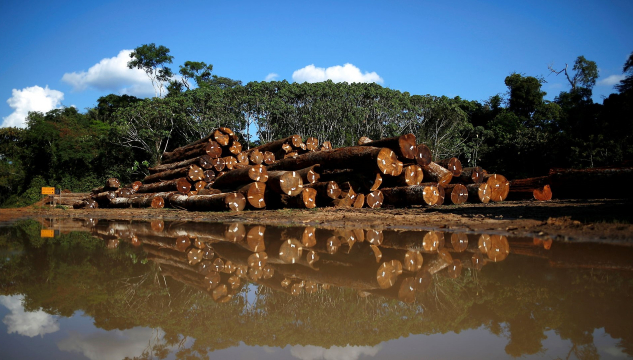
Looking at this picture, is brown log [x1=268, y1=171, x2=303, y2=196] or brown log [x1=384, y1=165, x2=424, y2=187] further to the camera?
brown log [x1=268, y1=171, x2=303, y2=196]

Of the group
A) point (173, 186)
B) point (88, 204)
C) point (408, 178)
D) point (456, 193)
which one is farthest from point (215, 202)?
point (88, 204)

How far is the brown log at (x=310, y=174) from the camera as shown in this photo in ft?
44.6

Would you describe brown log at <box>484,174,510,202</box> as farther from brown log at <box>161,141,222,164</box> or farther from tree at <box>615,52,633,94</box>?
brown log at <box>161,141,222,164</box>

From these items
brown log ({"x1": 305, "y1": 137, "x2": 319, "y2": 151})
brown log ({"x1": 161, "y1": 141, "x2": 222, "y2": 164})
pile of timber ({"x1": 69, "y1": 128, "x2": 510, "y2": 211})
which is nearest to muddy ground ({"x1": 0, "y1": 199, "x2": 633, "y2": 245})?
pile of timber ({"x1": 69, "y1": 128, "x2": 510, "y2": 211})

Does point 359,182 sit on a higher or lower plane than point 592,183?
higher

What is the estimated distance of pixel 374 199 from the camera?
Answer: 1261 centimetres

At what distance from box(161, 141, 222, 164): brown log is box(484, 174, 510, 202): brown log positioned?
1213 centimetres

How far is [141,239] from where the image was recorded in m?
7.88

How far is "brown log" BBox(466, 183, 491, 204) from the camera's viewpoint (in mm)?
12508

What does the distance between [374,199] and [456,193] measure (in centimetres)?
263

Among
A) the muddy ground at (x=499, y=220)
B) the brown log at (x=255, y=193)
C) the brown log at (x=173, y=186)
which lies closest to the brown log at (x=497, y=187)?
the muddy ground at (x=499, y=220)

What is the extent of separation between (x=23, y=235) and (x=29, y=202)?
78.5 feet

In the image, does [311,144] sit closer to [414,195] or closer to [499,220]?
[414,195]

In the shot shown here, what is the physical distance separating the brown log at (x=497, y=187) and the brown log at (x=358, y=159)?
333cm
